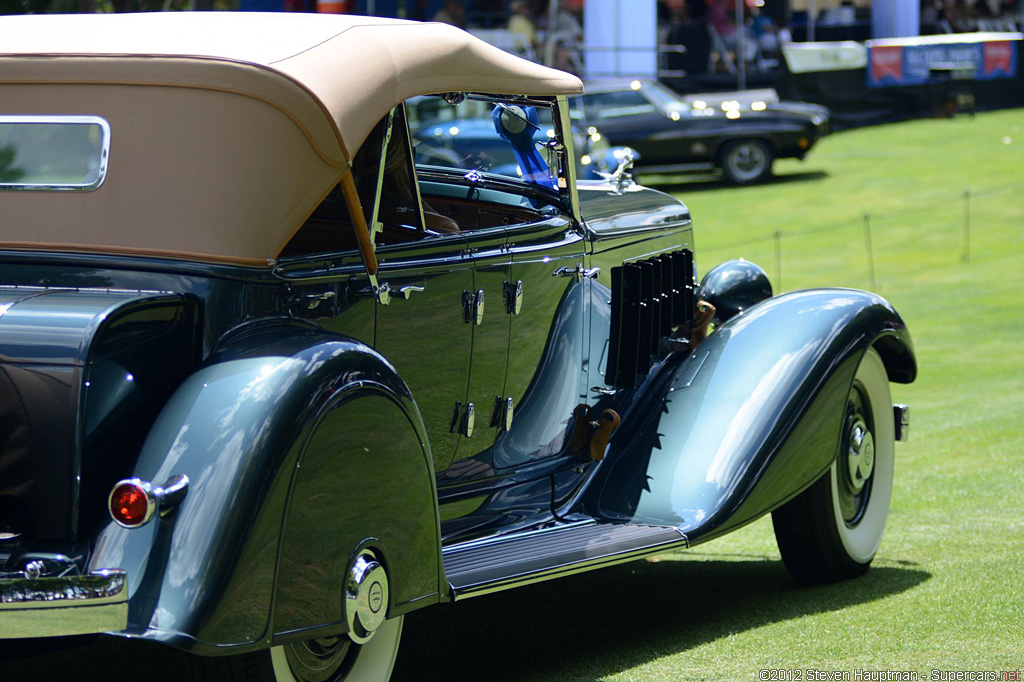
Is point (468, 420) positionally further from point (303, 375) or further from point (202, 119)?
point (202, 119)

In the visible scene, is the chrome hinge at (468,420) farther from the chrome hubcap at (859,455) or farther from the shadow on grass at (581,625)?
the chrome hubcap at (859,455)

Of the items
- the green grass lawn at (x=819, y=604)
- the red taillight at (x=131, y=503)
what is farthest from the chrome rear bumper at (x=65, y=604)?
the green grass lawn at (x=819, y=604)

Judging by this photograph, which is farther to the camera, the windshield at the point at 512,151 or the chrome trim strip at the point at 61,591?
the windshield at the point at 512,151

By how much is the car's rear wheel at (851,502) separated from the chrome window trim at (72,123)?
9.16ft

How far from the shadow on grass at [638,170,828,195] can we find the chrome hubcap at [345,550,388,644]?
1674 cm

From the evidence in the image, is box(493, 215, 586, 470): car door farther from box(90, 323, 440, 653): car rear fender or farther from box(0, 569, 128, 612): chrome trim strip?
box(0, 569, 128, 612): chrome trim strip

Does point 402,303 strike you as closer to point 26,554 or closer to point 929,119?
point 26,554

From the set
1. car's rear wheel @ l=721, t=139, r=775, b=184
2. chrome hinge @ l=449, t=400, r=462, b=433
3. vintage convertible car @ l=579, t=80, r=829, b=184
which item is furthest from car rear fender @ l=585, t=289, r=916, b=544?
car's rear wheel @ l=721, t=139, r=775, b=184

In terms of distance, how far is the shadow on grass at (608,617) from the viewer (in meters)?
4.06

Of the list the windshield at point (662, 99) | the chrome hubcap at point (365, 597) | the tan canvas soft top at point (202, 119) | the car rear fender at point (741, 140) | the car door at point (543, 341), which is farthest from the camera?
the car rear fender at point (741, 140)

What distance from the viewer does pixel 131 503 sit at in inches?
111

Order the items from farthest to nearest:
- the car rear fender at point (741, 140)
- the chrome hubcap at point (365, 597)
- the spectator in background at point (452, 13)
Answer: the spectator in background at point (452, 13) < the car rear fender at point (741, 140) < the chrome hubcap at point (365, 597)

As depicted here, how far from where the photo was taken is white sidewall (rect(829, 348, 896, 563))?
503 centimetres

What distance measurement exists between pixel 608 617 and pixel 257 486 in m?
2.11
